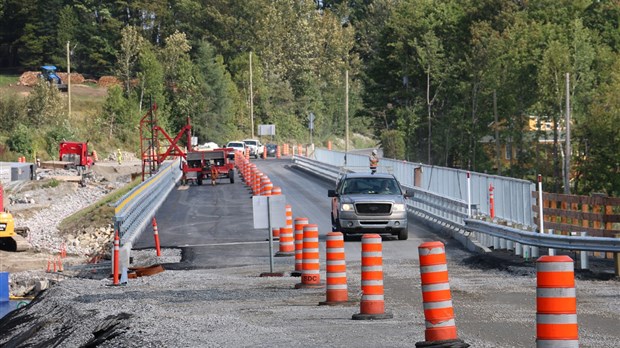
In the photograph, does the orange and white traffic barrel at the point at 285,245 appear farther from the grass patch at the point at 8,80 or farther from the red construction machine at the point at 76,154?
the grass patch at the point at 8,80

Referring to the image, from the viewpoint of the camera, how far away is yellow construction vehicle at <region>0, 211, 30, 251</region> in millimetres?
40375

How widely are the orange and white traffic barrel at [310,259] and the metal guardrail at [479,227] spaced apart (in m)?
4.22

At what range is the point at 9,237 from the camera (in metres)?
40.9

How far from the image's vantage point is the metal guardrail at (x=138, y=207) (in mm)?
28609

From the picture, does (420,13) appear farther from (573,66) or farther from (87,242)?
(87,242)

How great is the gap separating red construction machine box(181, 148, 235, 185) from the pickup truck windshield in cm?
2710

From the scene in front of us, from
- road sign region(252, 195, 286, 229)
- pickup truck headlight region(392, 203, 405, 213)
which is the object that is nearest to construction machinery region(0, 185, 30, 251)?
pickup truck headlight region(392, 203, 405, 213)

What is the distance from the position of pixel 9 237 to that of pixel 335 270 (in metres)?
26.2

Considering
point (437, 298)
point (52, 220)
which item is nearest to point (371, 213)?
point (437, 298)

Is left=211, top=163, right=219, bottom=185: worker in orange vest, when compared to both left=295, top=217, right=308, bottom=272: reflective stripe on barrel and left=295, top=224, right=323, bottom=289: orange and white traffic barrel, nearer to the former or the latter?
left=295, top=217, right=308, bottom=272: reflective stripe on barrel

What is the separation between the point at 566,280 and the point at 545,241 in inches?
512

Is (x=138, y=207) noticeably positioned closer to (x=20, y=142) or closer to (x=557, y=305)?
(x=557, y=305)

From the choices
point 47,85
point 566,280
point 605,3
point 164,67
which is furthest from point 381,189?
point 164,67

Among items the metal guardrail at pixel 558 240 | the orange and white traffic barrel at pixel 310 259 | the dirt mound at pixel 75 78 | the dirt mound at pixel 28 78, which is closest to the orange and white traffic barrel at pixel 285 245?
the metal guardrail at pixel 558 240
